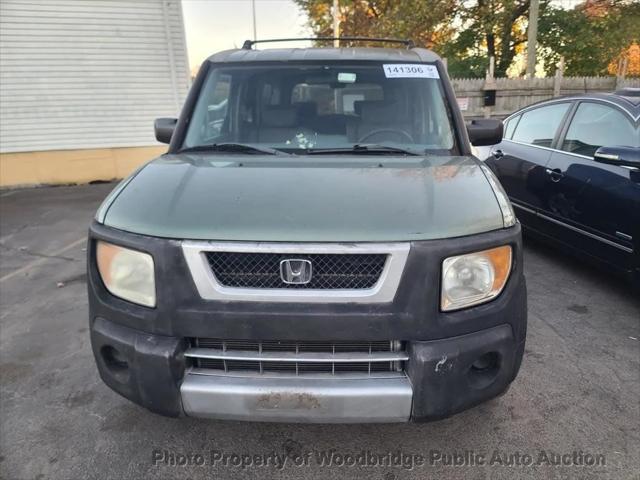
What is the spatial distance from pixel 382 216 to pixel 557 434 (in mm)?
1540

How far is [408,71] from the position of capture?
3004mm

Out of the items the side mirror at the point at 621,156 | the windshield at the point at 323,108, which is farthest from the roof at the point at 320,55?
the side mirror at the point at 621,156

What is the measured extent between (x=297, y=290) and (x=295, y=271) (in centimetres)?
7

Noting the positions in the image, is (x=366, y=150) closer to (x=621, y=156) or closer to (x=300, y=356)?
(x=300, y=356)

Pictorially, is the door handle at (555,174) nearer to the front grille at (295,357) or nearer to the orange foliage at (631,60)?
the front grille at (295,357)

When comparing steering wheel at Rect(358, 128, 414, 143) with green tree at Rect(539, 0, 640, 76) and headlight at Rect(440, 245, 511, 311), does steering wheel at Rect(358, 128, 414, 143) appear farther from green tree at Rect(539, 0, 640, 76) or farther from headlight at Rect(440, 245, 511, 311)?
green tree at Rect(539, 0, 640, 76)

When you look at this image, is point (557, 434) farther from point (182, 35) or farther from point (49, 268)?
point (182, 35)

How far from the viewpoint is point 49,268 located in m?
5.01

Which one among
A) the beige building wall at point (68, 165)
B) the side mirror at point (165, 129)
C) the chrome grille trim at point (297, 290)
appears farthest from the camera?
the beige building wall at point (68, 165)

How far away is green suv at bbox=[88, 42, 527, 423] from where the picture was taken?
1808 millimetres

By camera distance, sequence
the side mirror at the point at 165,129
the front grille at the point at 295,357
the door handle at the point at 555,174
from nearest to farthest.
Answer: the front grille at the point at 295,357 < the side mirror at the point at 165,129 < the door handle at the point at 555,174

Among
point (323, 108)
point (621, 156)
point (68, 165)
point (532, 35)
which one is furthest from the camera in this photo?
point (532, 35)

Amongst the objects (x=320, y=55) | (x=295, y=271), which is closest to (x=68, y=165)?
(x=320, y=55)

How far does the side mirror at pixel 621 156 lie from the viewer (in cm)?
344
